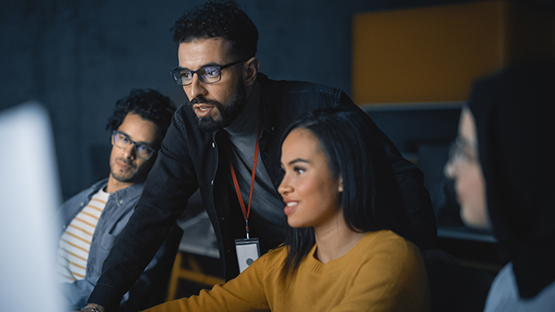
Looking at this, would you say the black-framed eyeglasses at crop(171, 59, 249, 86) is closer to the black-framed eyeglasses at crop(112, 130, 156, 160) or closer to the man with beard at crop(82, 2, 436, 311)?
the man with beard at crop(82, 2, 436, 311)

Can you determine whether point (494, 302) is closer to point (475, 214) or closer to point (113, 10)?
point (475, 214)

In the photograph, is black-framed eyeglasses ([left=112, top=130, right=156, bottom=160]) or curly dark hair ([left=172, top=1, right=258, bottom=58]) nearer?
curly dark hair ([left=172, top=1, right=258, bottom=58])

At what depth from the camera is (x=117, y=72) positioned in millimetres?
3984

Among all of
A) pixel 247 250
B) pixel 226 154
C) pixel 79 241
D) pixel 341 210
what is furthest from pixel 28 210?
pixel 341 210

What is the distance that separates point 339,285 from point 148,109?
1290mm

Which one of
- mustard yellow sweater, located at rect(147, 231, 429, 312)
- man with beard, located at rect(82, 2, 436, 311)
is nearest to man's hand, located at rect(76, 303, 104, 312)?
man with beard, located at rect(82, 2, 436, 311)

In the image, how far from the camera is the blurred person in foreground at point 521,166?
0.68m

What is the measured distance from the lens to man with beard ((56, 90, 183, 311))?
5.82 ft

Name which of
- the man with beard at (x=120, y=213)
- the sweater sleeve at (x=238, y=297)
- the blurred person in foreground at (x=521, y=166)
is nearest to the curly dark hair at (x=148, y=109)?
the man with beard at (x=120, y=213)

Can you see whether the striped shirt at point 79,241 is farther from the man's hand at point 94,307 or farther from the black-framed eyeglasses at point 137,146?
the man's hand at point 94,307

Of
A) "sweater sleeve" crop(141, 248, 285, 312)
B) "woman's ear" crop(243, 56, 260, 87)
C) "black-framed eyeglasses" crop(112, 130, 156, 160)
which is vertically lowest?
"sweater sleeve" crop(141, 248, 285, 312)

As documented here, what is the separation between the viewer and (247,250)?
4.71 ft

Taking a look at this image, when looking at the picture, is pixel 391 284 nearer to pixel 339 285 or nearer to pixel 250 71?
pixel 339 285

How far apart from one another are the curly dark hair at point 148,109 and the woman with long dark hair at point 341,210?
0.99 meters
